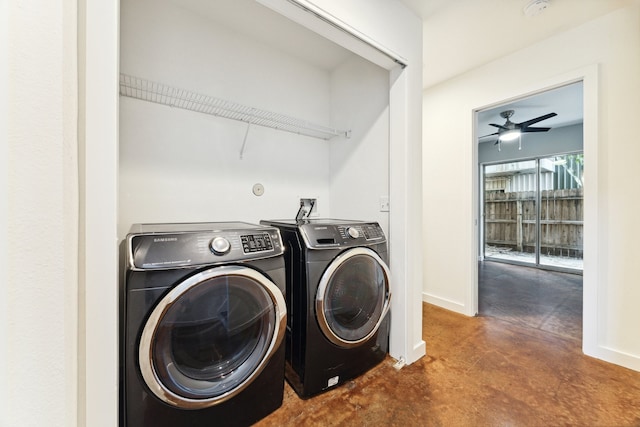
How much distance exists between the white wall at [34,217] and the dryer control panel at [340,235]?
3.10 feet

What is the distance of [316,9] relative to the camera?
1.23 meters

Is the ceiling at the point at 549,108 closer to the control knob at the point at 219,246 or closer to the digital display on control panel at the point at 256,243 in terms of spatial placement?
the digital display on control panel at the point at 256,243

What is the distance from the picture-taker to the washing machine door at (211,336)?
0.95 metres

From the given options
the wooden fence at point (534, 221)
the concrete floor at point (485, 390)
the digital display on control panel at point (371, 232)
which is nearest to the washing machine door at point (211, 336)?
the concrete floor at point (485, 390)

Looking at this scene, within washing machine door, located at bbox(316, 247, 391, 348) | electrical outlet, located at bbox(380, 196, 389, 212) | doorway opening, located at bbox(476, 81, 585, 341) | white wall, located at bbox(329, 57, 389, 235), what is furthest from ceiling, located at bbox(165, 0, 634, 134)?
washing machine door, located at bbox(316, 247, 391, 348)

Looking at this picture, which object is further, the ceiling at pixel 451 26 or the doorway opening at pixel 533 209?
the doorway opening at pixel 533 209

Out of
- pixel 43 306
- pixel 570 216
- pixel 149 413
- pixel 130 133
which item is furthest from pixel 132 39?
pixel 570 216

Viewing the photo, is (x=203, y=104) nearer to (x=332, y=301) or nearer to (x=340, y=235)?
(x=340, y=235)

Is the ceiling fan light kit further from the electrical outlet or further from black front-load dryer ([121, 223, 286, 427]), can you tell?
black front-load dryer ([121, 223, 286, 427])

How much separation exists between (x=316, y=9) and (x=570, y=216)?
552 cm

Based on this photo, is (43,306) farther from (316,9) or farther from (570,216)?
(570,216)

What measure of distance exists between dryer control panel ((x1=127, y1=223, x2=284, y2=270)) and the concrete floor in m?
0.87

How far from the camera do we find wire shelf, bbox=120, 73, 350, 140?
4.68 ft

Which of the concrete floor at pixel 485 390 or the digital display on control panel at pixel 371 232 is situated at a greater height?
the digital display on control panel at pixel 371 232
